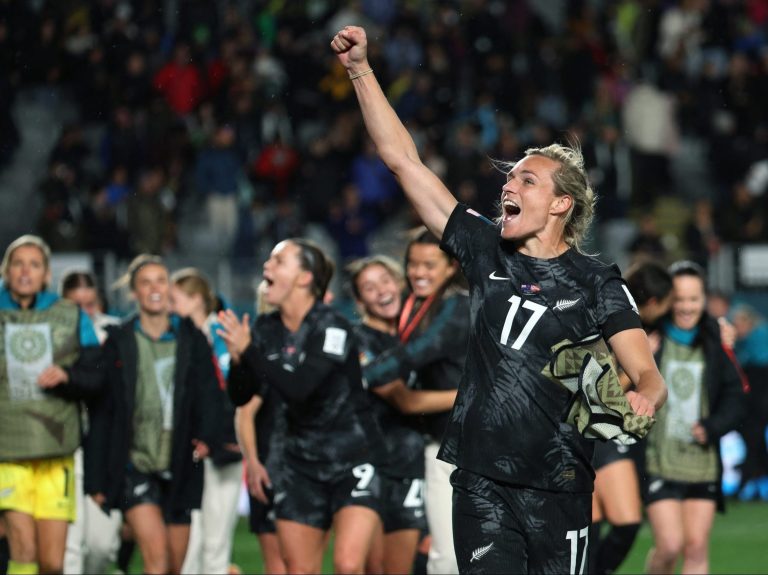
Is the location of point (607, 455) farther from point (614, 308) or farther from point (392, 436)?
point (614, 308)

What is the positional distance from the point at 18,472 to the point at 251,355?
2.30 meters

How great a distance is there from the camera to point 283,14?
21562mm

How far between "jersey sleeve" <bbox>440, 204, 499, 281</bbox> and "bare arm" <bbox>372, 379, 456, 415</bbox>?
2.54 m

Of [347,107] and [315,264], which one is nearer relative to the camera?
[315,264]

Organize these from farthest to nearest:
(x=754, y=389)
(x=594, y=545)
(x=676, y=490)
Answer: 1. (x=754, y=389)
2. (x=676, y=490)
3. (x=594, y=545)

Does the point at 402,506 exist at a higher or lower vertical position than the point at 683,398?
lower

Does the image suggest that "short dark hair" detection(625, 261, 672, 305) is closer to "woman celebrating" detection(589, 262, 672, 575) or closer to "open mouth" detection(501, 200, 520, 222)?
"woman celebrating" detection(589, 262, 672, 575)

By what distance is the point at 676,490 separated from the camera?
9594 mm

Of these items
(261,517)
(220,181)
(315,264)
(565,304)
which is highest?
(220,181)

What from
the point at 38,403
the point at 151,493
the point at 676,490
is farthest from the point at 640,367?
the point at 151,493

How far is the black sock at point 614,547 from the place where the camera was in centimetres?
916

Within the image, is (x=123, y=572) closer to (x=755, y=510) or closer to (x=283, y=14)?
(x=755, y=510)

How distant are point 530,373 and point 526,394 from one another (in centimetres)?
8

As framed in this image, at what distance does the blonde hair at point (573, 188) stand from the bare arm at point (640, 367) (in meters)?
0.55
